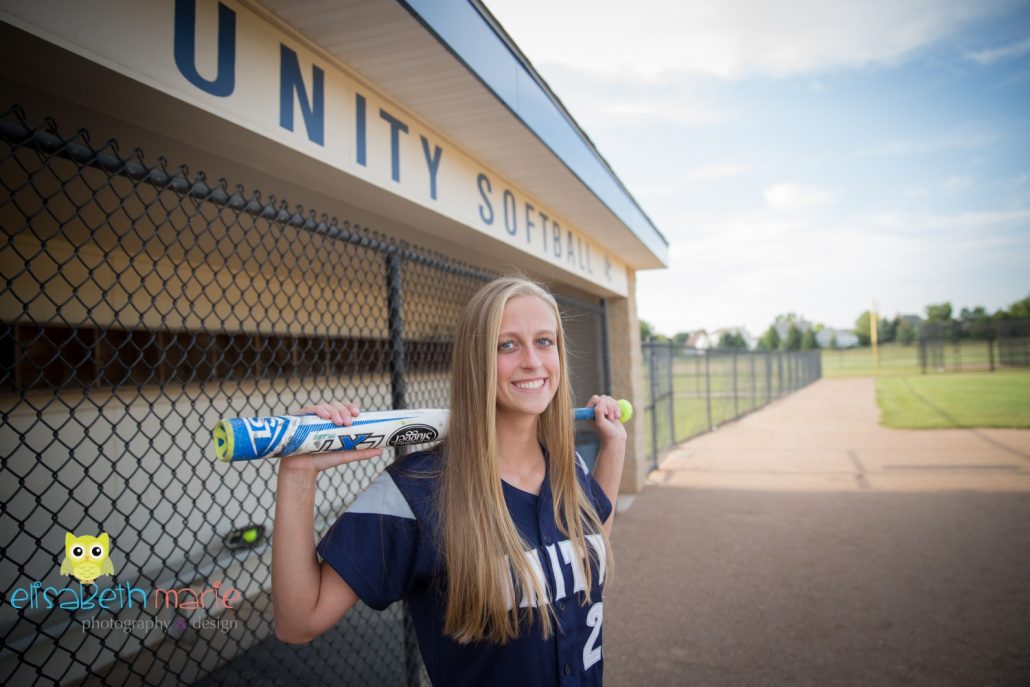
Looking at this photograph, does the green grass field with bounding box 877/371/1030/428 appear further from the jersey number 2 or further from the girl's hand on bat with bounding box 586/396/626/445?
the jersey number 2

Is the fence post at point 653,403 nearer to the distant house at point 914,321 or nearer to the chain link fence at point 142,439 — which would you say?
the chain link fence at point 142,439

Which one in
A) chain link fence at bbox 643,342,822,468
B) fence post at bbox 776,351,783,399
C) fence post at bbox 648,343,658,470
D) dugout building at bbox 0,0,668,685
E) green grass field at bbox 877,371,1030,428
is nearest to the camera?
dugout building at bbox 0,0,668,685

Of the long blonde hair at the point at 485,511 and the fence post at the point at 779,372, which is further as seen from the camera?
the fence post at the point at 779,372

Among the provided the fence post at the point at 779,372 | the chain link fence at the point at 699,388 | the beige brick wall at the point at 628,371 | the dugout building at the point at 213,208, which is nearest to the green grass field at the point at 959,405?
the fence post at the point at 779,372

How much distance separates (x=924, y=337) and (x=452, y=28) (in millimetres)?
42232

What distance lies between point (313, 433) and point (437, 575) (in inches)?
21.4

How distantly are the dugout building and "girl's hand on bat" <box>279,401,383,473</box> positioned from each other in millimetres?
782

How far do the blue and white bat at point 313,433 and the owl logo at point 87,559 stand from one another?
1.82 meters

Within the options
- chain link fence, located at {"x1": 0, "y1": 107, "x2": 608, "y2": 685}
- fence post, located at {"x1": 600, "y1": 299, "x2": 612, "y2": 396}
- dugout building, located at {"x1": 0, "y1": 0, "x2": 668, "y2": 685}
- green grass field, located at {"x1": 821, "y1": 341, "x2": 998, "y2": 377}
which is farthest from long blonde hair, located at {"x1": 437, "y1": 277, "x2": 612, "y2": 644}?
green grass field, located at {"x1": 821, "y1": 341, "x2": 998, "y2": 377}

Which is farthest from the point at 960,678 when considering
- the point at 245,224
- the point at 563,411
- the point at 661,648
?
the point at 245,224

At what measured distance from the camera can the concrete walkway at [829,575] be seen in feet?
11.6

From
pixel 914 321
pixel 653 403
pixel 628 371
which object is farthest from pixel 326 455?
pixel 914 321

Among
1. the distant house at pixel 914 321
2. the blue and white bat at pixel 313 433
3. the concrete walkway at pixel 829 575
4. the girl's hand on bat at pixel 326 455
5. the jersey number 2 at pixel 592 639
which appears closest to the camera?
the blue and white bat at pixel 313 433

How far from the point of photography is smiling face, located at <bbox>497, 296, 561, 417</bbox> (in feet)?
5.70
